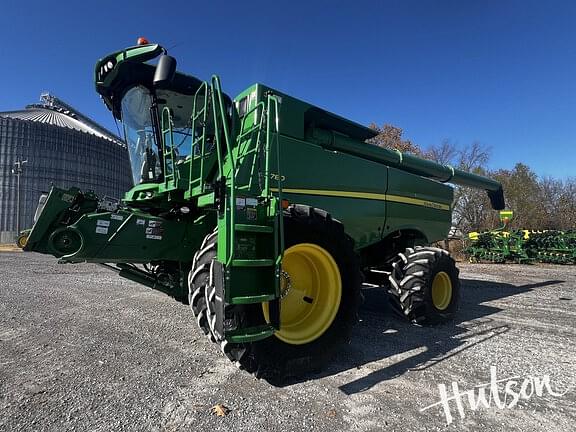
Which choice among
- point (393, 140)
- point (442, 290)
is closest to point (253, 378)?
point (442, 290)

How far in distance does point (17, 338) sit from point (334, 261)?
3796 millimetres

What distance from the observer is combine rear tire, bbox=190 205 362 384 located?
3.12 meters

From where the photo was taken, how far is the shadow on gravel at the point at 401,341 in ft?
11.7

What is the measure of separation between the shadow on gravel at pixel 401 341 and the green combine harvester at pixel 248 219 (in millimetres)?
258

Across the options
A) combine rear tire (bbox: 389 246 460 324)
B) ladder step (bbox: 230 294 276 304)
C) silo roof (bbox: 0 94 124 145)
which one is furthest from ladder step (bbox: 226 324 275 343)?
silo roof (bbox: 0 94 124 145)

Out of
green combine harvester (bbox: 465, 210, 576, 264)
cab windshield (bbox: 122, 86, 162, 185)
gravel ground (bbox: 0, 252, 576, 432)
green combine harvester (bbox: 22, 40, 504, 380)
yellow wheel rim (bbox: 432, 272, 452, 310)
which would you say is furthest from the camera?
green combine harvester (bbox: 465, 210, 576, 264)

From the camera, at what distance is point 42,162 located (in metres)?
39.8

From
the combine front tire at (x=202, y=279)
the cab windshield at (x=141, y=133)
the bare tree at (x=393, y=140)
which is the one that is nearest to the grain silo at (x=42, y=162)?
the bare tree at (x=393, y=140)

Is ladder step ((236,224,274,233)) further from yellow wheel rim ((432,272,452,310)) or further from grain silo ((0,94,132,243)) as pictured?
grain silo ((0,94,132,243))

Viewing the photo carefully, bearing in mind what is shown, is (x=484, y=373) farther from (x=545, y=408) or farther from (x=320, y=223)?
(x=320, y=223)

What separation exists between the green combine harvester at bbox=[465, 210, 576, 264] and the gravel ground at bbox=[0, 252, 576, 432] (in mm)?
12881

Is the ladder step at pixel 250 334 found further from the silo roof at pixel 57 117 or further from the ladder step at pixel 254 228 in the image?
the silo roof at pixel 57 117

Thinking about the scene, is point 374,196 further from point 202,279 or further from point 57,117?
point 57,117

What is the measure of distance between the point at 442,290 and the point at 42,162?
44305 millimetres
